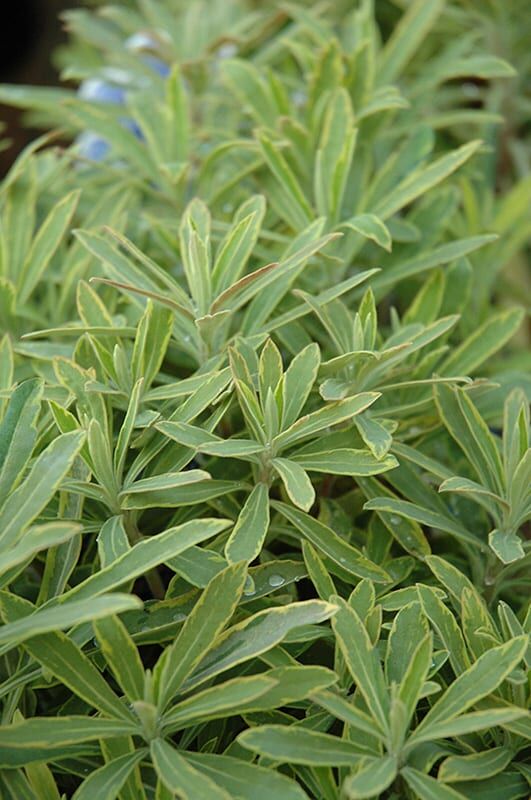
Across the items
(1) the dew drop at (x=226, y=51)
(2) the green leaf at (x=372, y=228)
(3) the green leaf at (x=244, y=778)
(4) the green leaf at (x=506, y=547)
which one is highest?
(2) the green leaf at (x=372, y=228)

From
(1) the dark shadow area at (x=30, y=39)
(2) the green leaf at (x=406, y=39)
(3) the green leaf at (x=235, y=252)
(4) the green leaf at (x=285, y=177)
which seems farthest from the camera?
(1) the dark shadow area at (x=30, y=39)

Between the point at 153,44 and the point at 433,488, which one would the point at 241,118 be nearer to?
the point at 153,44

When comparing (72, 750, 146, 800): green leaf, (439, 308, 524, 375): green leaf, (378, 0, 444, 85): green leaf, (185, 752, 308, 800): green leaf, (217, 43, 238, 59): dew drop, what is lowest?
(72, 750, 146, 800): green leaf

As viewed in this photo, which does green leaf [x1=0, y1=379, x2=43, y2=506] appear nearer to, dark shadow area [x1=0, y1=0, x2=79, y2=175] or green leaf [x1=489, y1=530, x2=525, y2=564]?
green leaf [x1=489, y1=530, x2=525, y2=564]

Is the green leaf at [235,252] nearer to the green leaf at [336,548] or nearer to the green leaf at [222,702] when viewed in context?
the green leaf at [336,548]

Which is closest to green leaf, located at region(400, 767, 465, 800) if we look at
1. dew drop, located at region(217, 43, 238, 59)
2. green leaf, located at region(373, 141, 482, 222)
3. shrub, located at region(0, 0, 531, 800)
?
shrub, located at region(0, 0, 531, 800)

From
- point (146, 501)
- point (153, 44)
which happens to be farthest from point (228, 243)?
point (153, 44)

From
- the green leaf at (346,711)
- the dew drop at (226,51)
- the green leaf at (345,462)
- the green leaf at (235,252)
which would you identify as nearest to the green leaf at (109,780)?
the green leaf at (346,711)
